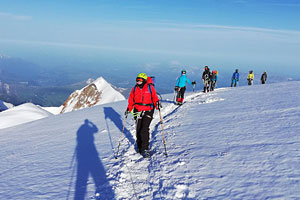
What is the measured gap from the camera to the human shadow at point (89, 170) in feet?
15.5

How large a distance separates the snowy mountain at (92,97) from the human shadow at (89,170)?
42514 mm

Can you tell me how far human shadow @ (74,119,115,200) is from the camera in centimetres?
472

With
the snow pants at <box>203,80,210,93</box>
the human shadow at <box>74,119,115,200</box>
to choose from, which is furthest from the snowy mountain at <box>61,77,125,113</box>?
the human shadow at <box>74,119,115,200</box>

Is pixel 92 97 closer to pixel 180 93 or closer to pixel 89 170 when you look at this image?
pixel 180 93

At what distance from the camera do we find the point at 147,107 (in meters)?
6.52

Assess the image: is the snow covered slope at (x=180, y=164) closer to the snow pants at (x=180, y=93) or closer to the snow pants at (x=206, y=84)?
the snow pants at (x=180, y=93)

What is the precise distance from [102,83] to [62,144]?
5460 cm

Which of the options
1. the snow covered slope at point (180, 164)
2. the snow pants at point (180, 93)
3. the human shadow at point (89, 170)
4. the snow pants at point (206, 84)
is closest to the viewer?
the snow covered slope at point (180, 164)

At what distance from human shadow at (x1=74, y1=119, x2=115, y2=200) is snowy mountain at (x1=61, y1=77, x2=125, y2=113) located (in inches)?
1674

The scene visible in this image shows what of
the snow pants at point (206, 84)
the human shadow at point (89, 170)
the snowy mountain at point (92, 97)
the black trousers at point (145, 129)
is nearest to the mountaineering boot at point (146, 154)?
the black trousers at point (145, 129)

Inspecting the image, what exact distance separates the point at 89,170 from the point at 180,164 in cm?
265

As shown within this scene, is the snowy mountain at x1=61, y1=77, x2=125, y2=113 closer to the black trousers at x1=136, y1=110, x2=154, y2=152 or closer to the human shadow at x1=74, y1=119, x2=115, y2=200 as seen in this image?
the human shadow at x1=74, y1=119, x2=115, y2=200

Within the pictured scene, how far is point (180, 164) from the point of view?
5.46m

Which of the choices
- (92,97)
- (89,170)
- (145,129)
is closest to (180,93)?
(145,129)
